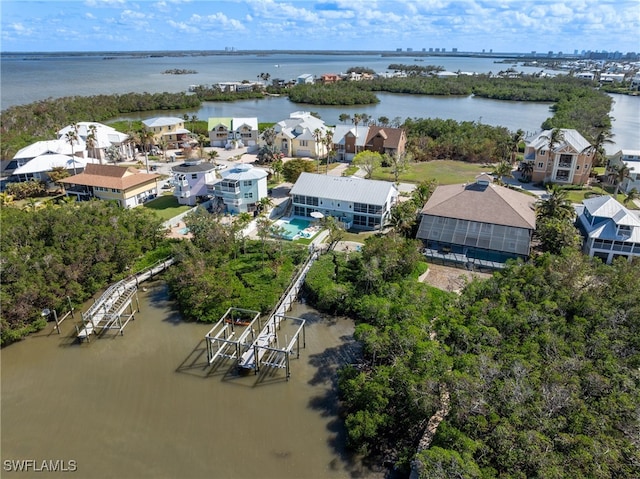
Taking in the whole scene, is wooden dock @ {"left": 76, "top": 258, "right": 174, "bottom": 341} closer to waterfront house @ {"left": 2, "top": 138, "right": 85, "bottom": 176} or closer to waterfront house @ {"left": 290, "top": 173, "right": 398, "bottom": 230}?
waterfront house @ {"left": 290, "top": 173, "right": 398, "bottom": 230}

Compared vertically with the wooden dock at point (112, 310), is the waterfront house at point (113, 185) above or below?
above

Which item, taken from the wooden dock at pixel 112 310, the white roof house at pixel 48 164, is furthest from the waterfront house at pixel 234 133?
the wooden dock at pixel 112 310

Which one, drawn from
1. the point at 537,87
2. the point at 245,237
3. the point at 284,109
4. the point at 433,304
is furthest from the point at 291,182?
the point at 537,87

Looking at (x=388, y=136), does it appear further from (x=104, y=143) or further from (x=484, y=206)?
(x=104, y=143)

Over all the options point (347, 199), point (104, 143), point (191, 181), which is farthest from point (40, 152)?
point (347, 199)

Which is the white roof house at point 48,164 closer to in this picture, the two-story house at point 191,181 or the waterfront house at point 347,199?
the two-story house at point 191,181

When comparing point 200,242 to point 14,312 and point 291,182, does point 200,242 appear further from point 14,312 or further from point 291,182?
point 291,182
